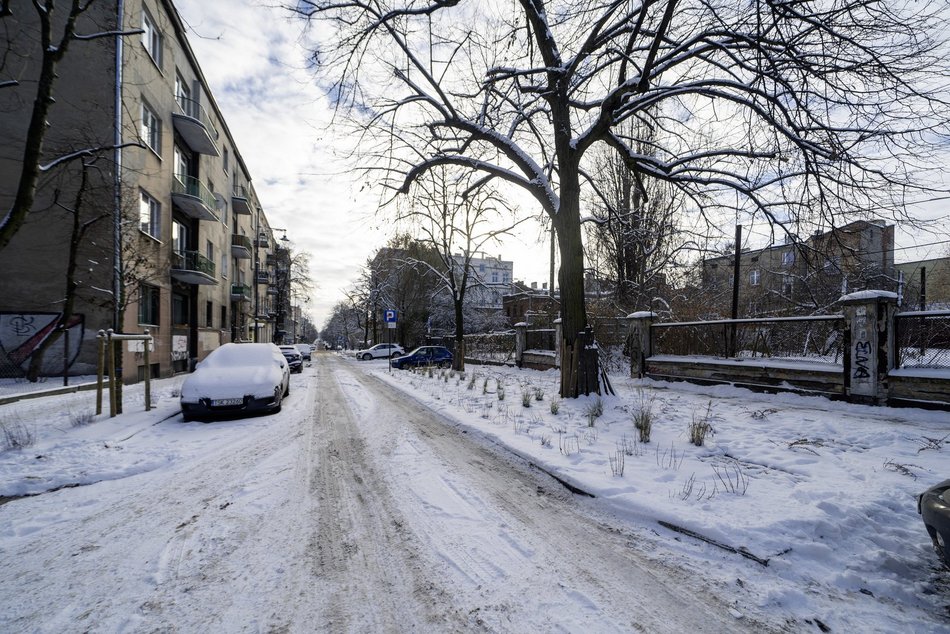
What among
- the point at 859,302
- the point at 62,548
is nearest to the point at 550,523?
the point at 62,548

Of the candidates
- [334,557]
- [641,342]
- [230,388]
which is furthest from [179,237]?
[334,557]

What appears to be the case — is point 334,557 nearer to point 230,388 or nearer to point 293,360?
point 230,388

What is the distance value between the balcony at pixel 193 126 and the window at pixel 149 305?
767cm

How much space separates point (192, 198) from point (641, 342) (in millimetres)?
20087

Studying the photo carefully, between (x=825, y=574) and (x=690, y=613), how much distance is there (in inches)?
41.5

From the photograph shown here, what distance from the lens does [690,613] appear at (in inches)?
92.6

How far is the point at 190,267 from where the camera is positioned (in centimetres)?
2094

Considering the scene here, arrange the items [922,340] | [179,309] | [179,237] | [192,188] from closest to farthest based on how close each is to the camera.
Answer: [922,340]
[192,188]
[179,237]
[179,309]

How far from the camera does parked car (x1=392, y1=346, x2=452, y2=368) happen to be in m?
25.3

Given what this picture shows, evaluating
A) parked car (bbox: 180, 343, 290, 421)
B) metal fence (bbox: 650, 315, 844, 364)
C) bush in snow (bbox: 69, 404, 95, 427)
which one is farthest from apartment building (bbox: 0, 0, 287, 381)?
metal fence (bbox: 650, 315, 844, 364)

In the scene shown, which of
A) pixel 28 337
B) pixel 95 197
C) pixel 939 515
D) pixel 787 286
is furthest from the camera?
pixel 787 286

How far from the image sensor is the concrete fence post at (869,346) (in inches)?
308

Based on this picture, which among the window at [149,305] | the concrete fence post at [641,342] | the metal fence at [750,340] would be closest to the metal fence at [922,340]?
the metal fence at [750,340]

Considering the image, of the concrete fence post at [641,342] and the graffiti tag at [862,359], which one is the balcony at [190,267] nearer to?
the concrete fence post at [641,342]
